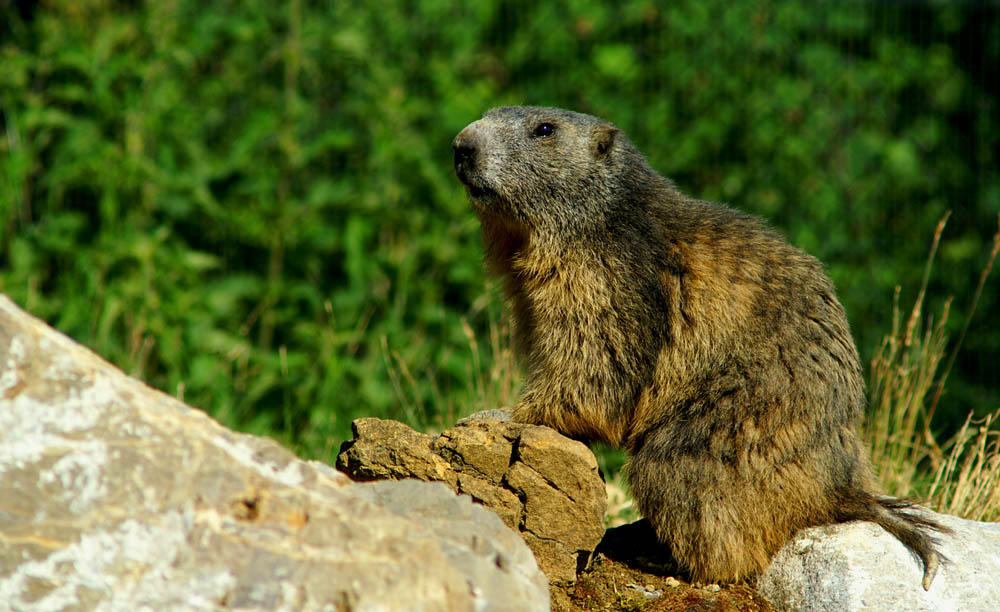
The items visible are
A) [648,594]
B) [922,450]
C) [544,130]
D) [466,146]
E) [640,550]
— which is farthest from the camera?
[922,450]

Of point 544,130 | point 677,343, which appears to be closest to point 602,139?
point 544,130

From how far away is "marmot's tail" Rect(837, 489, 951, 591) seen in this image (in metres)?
4.25

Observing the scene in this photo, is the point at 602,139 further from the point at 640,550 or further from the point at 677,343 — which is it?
the point at 640,550

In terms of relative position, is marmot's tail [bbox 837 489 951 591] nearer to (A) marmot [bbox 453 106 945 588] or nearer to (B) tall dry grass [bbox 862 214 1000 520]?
(A) marmot [bbox 453 106 945 588]

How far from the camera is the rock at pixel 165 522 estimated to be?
2.73m

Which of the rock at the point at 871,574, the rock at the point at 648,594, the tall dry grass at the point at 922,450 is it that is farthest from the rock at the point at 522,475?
the tall dry grass at the point at 922,450

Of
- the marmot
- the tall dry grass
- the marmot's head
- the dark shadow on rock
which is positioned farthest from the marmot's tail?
the marmot's head

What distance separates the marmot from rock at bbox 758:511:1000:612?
2.6 inches

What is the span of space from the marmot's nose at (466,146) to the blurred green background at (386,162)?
1.67 meters

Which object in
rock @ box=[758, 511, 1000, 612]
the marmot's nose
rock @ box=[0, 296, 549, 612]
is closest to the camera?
rock @ box=[0, 296, 549, 612]

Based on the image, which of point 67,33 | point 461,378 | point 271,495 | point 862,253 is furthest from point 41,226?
point 862,253

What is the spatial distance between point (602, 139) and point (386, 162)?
10.8 feet

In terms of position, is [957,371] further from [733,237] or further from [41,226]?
[41,226]

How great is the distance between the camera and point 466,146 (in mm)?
4891
